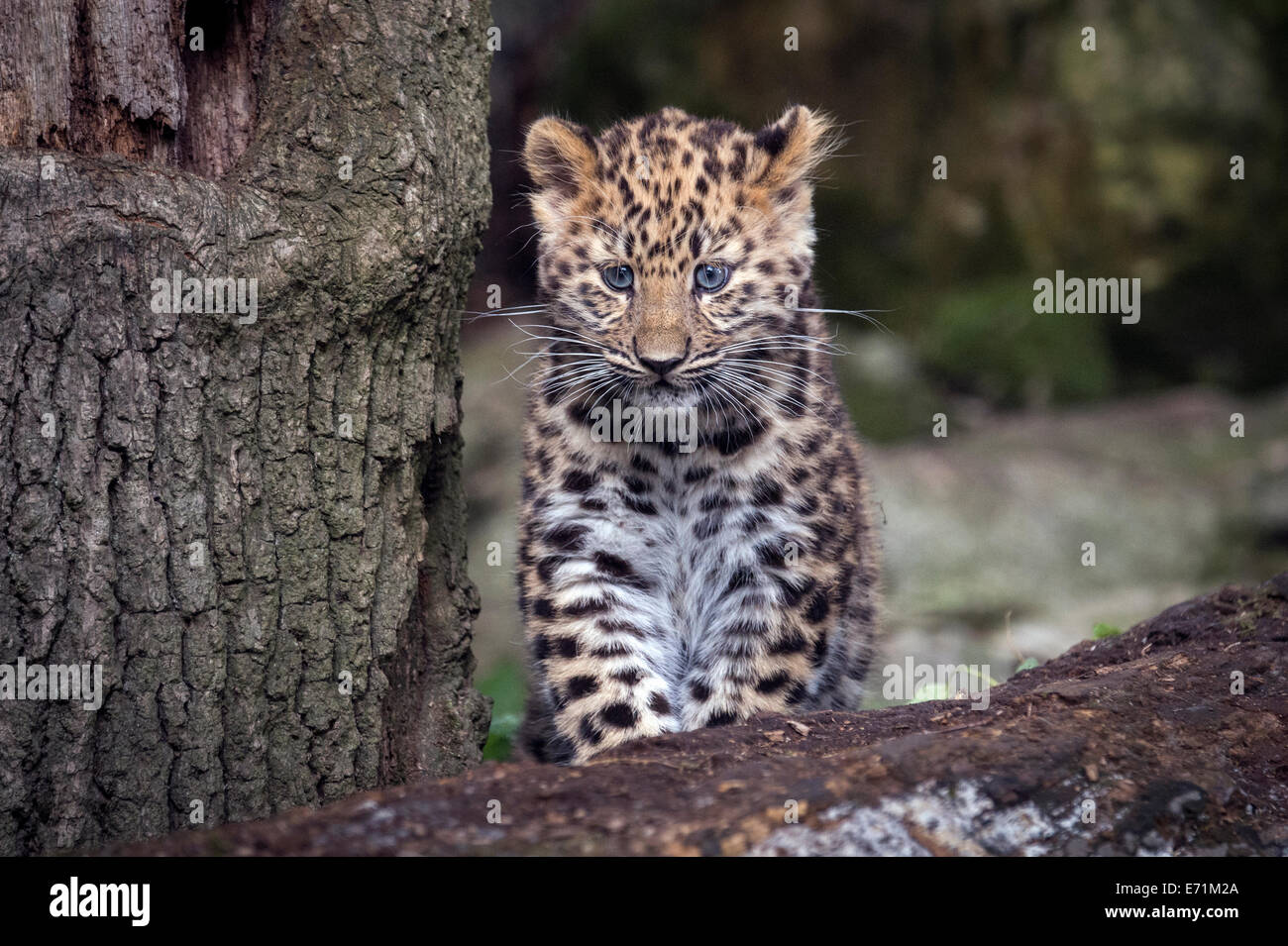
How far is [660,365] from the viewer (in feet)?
17.3

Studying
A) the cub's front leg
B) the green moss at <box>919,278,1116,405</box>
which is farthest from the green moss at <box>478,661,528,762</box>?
the green moss at <box>919,278,1116,405</box>

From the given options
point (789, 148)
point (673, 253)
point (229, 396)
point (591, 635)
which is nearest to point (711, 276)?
point (673, 253)

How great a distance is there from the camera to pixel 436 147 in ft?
16.1

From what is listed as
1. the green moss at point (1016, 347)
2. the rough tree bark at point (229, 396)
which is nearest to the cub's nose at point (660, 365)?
the rough tree bark at point (229, 396)

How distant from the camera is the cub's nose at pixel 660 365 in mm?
5258

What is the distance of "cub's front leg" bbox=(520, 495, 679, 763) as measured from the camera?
17.5ft

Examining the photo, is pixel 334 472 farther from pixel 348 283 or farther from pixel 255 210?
pixel 255 210

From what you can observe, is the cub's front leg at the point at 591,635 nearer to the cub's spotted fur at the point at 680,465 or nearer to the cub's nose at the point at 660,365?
the cub's spotted fur at the point at 680,465

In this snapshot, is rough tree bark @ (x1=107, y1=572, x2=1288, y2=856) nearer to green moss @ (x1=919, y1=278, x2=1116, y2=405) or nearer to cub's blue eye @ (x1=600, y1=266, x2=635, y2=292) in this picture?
cub's blue eye @ (x1=600, y1=266, x2=635, y2=292)

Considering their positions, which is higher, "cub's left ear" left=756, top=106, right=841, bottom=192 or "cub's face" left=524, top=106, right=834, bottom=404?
"cub's left ear" left=756, top=106, right=841, bottom=192

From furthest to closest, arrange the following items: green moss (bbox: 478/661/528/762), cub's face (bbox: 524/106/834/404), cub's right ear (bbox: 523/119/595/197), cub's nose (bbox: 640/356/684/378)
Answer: green moss (bbox: 478/661/528/762)
cub's right ear (bbox: 523/119/595/197)
cub's face (bbox: 524/106/834/404)
cub's nose (bbox: 640/356/684/378)

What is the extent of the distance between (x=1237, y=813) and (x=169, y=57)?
4422 mm

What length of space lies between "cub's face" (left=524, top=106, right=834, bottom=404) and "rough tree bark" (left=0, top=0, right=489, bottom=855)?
639 mm
